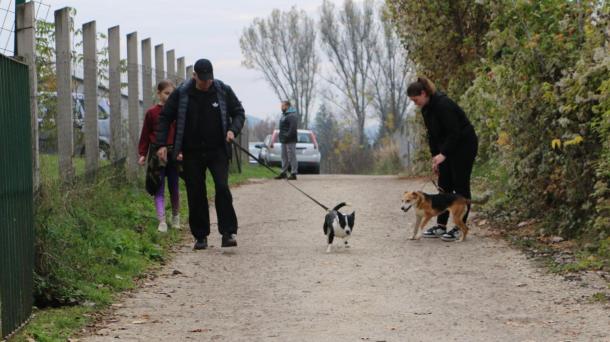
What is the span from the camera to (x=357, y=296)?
28.7 ft

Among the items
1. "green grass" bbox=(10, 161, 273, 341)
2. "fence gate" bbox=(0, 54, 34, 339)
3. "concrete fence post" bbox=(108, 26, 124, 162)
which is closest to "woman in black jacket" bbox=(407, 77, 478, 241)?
"green grass" bbox=(10, 161, 273, 341)

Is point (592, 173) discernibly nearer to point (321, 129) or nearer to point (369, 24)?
point (369, 24)

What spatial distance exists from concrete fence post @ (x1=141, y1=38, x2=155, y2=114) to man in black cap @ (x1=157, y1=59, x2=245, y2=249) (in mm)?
7001

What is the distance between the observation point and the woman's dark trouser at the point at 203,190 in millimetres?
11344

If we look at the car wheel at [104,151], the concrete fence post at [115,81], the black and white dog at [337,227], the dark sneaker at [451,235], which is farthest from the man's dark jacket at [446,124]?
the concrete fence post at [115,81]

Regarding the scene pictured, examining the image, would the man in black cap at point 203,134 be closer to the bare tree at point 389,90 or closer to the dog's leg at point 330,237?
the dog's leg at point 330,237

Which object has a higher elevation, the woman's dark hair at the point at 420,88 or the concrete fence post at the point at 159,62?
the concrete fence post at the point at 159,62

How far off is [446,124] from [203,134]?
2766 mm

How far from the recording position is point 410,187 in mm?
21094

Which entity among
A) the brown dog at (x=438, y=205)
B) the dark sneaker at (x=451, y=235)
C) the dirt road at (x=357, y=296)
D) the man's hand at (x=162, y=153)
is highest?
Answer: the man's hand at (x=162, y=153)

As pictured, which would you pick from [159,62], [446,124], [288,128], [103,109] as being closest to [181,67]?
[288,128]

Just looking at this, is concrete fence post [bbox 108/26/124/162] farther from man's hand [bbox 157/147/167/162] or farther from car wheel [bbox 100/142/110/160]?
man's hand [bbox 157/147/167/162]

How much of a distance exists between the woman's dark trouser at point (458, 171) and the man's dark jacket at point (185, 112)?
8.53 ft

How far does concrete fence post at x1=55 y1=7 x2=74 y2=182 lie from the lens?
44.8ft
